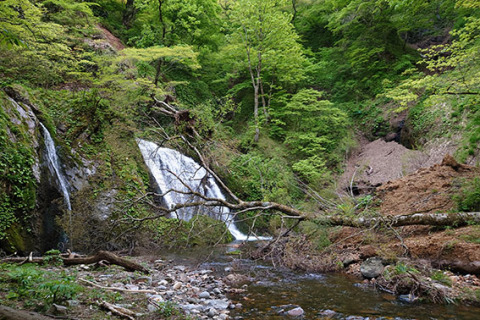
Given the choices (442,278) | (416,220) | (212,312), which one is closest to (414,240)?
(416,220)

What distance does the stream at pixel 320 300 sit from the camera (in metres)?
3.78

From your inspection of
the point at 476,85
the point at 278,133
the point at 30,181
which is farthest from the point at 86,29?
the point at 476,85

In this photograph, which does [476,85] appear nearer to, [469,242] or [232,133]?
[469,242]

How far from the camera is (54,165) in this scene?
25.8 ft

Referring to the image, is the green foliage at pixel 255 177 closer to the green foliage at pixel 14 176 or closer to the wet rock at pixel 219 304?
the green foliage at pixel 14 176

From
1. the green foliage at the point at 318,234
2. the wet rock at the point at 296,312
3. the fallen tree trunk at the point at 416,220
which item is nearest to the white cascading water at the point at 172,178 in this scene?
the green foliage at the point at 318,234

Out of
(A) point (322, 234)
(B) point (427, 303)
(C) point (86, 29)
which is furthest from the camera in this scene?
(C) point (86, 29)

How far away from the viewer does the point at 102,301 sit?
11.0 ft

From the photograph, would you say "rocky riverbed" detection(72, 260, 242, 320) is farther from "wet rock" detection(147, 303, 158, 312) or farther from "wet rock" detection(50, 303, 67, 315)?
"wet rock" detection(50, 303, 67, 315)

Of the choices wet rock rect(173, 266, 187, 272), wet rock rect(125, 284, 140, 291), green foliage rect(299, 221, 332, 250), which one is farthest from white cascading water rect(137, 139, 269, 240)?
wet rock rect(125, 284, 140, 291)

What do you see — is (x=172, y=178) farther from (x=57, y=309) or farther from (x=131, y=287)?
(x=57, y=309)

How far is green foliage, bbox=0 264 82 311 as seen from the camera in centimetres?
293

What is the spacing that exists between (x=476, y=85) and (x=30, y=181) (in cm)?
1079

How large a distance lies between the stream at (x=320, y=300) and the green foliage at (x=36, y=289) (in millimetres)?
2136
